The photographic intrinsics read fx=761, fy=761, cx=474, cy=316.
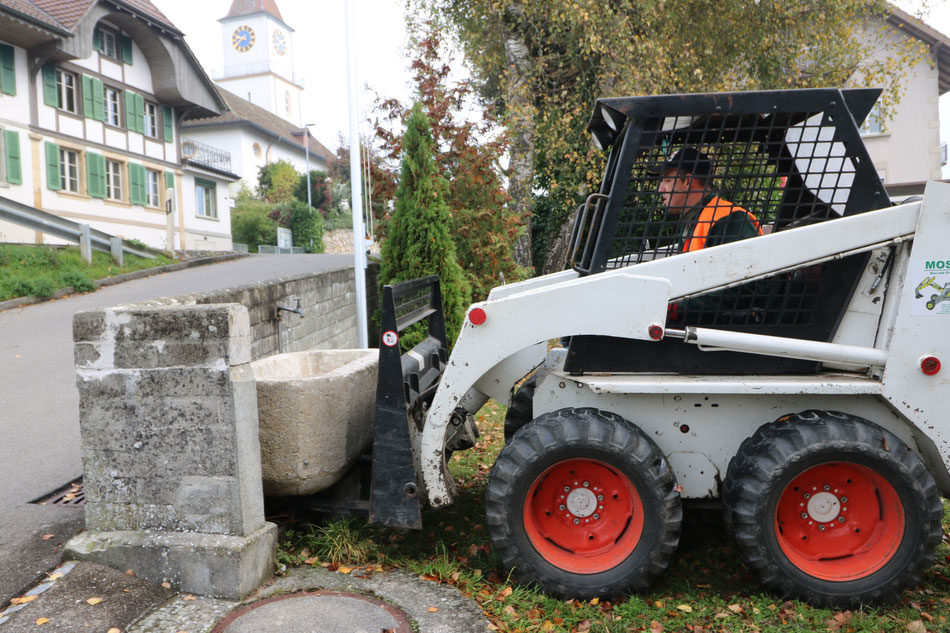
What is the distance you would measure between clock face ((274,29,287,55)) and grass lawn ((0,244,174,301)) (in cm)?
6698

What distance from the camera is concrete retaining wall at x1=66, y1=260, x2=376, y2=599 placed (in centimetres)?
358

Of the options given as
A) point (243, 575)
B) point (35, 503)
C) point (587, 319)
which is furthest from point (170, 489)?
point (587, 319)

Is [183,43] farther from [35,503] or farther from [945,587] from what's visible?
[945,587]

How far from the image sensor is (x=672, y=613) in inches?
139

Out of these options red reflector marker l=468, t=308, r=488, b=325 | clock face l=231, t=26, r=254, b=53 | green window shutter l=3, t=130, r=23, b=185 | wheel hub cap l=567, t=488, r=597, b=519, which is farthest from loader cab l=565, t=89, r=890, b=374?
clock face l=231, t=26, r=254, b=53

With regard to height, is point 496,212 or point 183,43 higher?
point 183,43

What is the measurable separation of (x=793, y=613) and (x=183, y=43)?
29088mm

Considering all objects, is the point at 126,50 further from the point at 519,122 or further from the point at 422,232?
the point at 422,232

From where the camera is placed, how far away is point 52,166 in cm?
2227

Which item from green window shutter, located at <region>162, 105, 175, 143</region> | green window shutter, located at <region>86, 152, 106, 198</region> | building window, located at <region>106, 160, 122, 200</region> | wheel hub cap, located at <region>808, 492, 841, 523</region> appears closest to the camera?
wheel hub cap, located at <region>808, 492, 841, 523</region>

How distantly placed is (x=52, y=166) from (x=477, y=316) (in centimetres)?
2276

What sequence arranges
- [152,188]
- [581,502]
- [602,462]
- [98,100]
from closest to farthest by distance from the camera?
[602,462] → [581,502] → [98,100] → [152,188]

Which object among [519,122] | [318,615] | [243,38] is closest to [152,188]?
[519,122]

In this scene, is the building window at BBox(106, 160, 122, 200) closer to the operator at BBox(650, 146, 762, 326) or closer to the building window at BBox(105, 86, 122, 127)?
the building window at BBox(105, 86, 122, 127)
